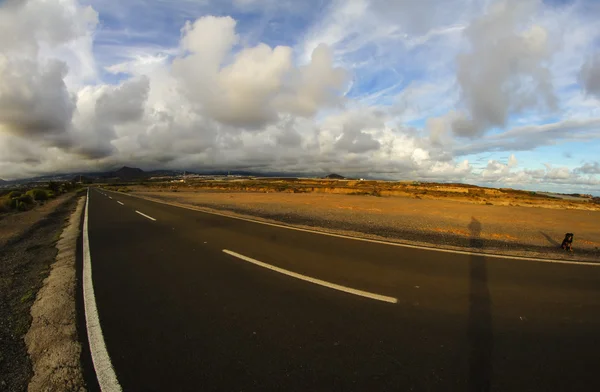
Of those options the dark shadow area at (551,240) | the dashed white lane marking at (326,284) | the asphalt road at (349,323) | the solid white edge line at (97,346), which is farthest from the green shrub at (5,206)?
the dark shadow area at (551,240)

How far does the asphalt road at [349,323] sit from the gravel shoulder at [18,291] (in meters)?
0.89

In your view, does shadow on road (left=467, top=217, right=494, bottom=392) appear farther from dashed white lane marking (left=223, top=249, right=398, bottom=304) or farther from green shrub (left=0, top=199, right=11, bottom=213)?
green shrub (left=0, top=199, right=11, bottom=213)

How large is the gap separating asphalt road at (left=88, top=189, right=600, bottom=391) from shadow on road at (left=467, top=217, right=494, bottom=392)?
19 millimetres

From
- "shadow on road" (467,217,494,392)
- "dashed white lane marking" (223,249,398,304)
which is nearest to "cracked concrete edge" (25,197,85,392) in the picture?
"dashed white lane marking" (223,249,398,304)

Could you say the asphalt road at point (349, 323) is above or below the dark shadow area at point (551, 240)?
above

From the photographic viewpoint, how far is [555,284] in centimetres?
592

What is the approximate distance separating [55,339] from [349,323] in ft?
13.2

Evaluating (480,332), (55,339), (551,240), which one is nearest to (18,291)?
(55,339)

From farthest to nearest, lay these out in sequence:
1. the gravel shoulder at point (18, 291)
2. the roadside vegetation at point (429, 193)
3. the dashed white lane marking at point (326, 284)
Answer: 1. the roadside vegetation at point (429, 193)
2. the dashed white lane marking at point (326, 284)
3. the gravel shoulder at point (18, 291)

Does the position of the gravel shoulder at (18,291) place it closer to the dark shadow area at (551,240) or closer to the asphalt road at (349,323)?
the asphalt road at (349,323)

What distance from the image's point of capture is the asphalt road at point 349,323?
3.05 metres

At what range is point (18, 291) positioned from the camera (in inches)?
230

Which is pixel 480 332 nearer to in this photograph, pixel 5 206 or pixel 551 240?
pixel 551 240

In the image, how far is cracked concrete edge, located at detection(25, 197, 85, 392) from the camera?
3.04 metres
